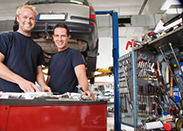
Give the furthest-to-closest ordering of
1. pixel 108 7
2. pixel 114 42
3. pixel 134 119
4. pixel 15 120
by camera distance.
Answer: pixel 108 7, pixel 114 42, pixel 134 119, pixel 15 120

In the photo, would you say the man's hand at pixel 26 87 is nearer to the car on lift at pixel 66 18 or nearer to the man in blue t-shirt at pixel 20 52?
the man in blue t-shirt at pixel 20 52

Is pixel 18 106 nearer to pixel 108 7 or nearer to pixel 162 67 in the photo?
pixel 162 67

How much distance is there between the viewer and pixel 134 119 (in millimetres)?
1907

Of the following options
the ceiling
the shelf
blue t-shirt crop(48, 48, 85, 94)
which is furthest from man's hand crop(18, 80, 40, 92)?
the ceiling

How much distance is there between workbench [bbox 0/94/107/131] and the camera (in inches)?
16.9

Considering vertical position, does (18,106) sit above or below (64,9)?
below

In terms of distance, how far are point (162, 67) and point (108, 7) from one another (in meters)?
3.92

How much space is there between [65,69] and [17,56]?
1.24 ft

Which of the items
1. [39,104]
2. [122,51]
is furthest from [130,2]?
[39,104]

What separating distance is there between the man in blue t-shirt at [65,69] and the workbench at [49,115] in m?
0.53

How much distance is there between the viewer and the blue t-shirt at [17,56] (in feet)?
2.71

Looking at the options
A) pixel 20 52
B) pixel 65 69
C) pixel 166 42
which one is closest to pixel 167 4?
pixel 166 42

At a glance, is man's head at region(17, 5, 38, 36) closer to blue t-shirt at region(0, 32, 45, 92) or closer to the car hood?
blue t-shirt at region(0, 32, 45, 92)

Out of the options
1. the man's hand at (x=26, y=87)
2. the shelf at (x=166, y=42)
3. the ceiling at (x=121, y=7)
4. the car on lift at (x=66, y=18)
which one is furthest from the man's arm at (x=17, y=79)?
the ceiling at (x=121, y=7)
